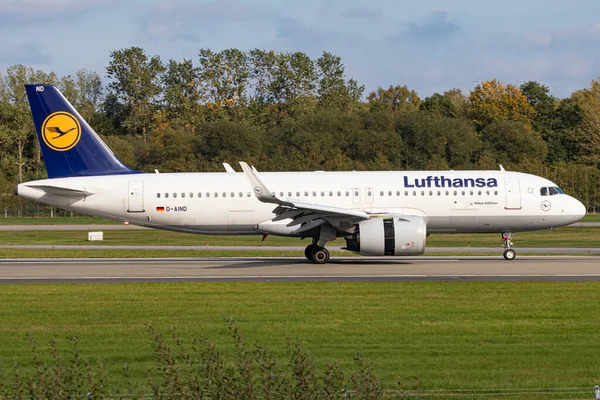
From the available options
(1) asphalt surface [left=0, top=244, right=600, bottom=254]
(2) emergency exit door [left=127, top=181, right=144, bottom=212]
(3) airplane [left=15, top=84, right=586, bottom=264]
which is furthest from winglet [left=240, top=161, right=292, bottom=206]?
(1) asphalt surface [left=0, top=244, right=600, bottom=254]

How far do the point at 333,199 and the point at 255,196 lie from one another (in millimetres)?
3110

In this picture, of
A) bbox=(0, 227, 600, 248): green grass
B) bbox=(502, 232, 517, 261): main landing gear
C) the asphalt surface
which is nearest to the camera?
bbox=(502, 232, 517, 261): main landing gear

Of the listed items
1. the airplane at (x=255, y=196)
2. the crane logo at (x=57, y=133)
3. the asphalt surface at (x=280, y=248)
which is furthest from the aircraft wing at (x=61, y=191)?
the asphalt surface at (x=280, y=248)

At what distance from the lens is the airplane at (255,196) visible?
34.4 m

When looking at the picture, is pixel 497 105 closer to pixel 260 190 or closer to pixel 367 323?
pixel 260 190

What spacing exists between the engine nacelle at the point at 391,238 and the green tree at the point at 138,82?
90.2 metres

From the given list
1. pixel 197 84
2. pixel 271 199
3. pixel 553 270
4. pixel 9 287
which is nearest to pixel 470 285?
pixel 553 270

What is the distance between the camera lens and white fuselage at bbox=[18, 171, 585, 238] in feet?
113

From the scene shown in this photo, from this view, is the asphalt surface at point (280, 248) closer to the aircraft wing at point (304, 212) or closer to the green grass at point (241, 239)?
the green grass at point (241, 239)

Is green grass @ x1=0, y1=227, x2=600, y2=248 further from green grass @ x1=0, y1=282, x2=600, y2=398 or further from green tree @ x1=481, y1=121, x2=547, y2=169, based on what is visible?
green tree @ x1=481, y1=121, x2=547, y2=169

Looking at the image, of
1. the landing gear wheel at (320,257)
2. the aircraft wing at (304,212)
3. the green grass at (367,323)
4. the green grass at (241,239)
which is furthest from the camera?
the green grass at (241,239)

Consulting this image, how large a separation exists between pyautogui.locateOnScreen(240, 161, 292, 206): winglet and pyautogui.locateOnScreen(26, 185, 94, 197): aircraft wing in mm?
7397

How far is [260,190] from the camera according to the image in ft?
104

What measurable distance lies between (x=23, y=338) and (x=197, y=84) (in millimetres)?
100283
